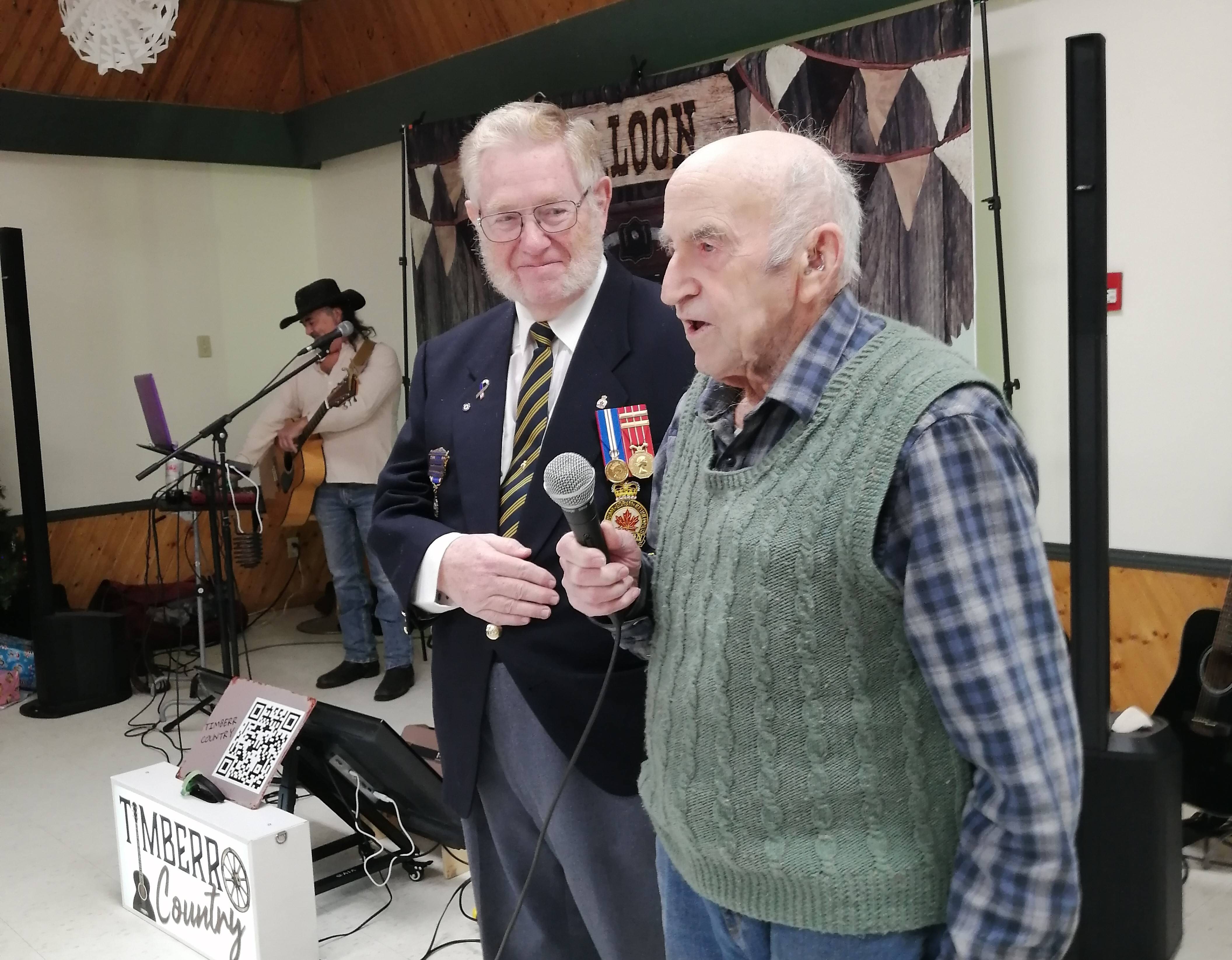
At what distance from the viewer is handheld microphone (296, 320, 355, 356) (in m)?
3.96

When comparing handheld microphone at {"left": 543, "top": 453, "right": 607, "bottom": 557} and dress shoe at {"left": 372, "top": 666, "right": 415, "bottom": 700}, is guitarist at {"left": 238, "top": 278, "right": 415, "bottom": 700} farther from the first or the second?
handheld microphone at {"left": 543, "top": 453, "right": 607, "bottom": 557}

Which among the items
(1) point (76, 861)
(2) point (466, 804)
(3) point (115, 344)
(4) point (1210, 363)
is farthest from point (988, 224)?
(3) point (115, 344)

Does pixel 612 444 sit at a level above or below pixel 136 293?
below

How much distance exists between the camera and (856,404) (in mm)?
1043

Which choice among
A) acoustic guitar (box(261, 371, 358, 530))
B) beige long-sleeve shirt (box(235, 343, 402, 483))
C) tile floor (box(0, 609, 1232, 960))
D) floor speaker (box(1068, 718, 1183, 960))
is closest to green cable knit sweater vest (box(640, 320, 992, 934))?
floor speaker (box(1068, 718, 1183, 960))

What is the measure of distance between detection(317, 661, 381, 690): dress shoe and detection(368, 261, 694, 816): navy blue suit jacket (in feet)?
12.4

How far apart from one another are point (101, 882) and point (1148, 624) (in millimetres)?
3401

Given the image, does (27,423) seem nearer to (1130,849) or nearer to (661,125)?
(661,125)

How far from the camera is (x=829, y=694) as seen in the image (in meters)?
1.04

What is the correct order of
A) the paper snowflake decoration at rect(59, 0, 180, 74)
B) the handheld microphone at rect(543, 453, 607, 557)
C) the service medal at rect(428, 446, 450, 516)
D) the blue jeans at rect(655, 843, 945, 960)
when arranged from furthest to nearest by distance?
the paper snowflake decoration at rect(59, 0, 180, 74) < the service medal at rect(428, 446, 450, 516) < the handheld microphone at rect(543, 453, 607, 557) < the blue jeans at rect(655, 843, 945, 960)

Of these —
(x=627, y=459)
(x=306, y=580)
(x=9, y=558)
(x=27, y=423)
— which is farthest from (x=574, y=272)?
(x=306, y=580)

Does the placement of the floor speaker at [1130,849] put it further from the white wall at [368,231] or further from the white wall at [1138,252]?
the white wall at [368,231]

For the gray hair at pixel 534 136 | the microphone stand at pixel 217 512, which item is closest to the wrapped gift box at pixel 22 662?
the microphone stand at pixel 217 512

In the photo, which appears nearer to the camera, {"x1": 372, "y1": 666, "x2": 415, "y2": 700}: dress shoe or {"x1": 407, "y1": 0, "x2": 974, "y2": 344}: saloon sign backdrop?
{"x1": 407, "y1": 0, "x2": 974, "y2": 344}: saloon sign backdrop
